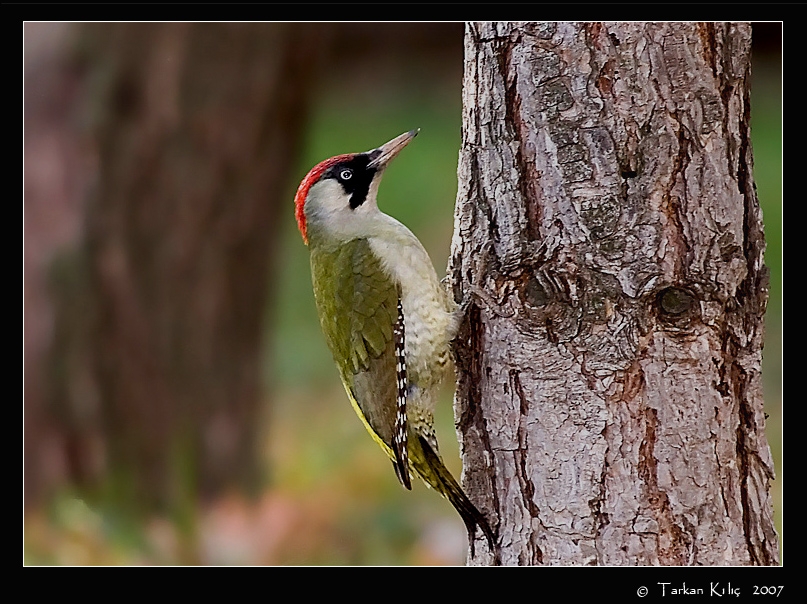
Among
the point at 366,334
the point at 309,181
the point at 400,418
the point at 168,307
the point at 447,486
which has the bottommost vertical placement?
the point at 447,486

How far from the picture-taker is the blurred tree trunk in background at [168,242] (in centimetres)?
494

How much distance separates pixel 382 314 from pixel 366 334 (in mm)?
85

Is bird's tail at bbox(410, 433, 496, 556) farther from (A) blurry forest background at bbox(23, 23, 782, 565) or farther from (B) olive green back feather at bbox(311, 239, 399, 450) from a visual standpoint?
(A) blurry forest background at bbox(23, 23, 782, 565)

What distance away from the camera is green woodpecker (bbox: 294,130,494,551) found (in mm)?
3033

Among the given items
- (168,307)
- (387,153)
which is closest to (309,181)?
(387,153)

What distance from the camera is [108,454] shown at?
524cm

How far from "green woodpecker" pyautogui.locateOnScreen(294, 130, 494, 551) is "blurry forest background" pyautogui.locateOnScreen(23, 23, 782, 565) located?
1804 millimetres

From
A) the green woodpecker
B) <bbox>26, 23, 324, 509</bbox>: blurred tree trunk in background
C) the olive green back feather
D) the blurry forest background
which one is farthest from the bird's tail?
<bbox>26, 23, 324, 509</bbox>: blurred tree trunk in background

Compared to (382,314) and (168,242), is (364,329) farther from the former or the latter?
(168,242)

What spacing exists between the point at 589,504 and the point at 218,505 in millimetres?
3604

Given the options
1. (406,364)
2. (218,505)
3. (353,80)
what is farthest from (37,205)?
(353,80)

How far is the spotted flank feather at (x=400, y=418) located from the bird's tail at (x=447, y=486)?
0.15 ft

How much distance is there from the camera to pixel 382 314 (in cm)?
318

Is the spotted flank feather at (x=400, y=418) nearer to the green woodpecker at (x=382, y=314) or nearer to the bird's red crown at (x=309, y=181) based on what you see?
the green woodpecker at (x=382, y=314)
